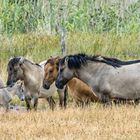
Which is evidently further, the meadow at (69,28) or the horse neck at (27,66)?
the meadow at (69,28)

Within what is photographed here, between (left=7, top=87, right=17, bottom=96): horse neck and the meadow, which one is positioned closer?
(left=7, top=87, right=17, bottom=96): horse neck

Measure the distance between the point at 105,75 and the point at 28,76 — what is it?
2.45 meters

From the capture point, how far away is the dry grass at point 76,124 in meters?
8.48

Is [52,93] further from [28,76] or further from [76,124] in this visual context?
[76,124]

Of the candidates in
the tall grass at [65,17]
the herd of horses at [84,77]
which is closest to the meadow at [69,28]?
the tall grass at [65,17]

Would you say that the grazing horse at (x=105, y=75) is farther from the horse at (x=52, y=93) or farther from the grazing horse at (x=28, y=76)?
the horse at (x=52, y=93)

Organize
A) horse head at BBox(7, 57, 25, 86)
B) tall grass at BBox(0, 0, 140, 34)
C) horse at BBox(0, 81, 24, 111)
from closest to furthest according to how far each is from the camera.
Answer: horse head at BBox(7, 57, 25, 86) → horse at BBox(0, 81, 24, 111) → tall grass at BBox(0, 0, 140, 34)

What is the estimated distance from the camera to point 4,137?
8477 mm

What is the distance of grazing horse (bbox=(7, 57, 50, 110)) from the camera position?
1295 cm

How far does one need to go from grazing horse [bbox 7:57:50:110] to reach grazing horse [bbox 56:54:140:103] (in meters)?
1.35

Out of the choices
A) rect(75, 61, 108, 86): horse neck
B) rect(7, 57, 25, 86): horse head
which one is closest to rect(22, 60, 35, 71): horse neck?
rect(7, 57, 25, 86): horse head

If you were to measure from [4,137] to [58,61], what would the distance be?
4365mm

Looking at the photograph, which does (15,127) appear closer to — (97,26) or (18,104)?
(18,104)

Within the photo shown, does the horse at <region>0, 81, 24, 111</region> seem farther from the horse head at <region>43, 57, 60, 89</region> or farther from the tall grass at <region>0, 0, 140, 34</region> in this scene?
the tall grass at <region>0, 0, 140, 34</region>
